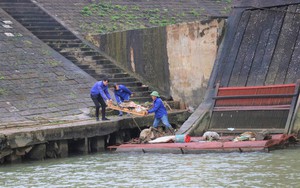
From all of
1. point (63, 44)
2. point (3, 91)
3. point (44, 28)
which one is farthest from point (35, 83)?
point (44, 28)

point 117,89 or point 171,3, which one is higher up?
point 171,3

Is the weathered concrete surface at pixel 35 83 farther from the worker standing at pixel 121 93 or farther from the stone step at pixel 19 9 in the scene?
the worker standing at pixel 121 93

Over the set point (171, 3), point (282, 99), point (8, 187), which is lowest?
point (8, 187)

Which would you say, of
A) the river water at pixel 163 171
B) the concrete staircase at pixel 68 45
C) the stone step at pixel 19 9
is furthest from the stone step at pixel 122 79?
the river water at pixel 163 171

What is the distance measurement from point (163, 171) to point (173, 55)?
8.80 m

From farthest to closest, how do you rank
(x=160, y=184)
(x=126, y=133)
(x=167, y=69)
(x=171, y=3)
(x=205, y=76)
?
(x=171, y=3), (x=167, y=69), (x=205, y=76), (x=126, y=133), (x=160, y=184)

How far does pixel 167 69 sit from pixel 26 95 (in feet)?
16.0

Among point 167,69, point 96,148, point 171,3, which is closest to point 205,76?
point 167,69

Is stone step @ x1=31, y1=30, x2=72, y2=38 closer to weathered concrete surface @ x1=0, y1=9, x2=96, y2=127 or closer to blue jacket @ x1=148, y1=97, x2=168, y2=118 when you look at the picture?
weathered concrete surface @ x1=0, y1=9, x2=96, y2=127

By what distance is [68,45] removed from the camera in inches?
999

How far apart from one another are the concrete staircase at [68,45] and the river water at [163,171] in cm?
668

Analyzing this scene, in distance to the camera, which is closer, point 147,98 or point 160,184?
point 160,184

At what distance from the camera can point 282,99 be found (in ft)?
58.7

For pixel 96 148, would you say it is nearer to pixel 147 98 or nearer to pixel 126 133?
pixel 126 133
